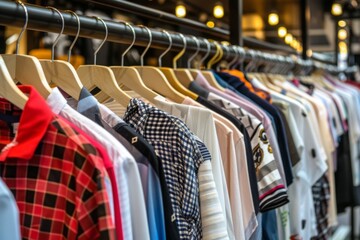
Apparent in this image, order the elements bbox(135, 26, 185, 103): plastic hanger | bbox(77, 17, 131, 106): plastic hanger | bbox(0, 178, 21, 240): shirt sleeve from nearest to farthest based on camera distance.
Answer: bbox(0, 178, 21, 240): shirt sleeve < bbox(77, 17, 131, 106): plastic hanger < bbox(135, 26, 185, 103): plastic hanger

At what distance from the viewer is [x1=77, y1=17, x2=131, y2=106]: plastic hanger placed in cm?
133

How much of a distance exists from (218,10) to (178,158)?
2289 millimetres

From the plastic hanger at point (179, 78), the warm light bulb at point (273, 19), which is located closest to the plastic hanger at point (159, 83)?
the plastic hanger at point (179, 78)

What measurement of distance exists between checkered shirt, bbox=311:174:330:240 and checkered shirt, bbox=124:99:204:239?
1.20 metres

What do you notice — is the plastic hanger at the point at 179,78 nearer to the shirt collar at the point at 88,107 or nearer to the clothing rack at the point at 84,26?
the clothing rack at the point at 84,26

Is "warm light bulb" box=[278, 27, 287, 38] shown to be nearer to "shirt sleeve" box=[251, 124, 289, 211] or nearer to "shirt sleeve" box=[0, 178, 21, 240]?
"shirt sleeve" box=[251, 124, 289, 211]

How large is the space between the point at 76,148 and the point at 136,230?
0.68 feet

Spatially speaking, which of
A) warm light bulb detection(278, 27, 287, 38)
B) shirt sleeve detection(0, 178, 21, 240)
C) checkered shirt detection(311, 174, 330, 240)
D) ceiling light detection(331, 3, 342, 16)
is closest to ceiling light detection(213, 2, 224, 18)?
checkered shirt detection(311, 174, 330, 240)

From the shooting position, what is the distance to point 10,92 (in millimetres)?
1033

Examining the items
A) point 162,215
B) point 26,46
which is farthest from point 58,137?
point 26,46

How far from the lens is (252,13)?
19.6ft

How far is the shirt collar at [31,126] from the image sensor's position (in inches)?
38.6

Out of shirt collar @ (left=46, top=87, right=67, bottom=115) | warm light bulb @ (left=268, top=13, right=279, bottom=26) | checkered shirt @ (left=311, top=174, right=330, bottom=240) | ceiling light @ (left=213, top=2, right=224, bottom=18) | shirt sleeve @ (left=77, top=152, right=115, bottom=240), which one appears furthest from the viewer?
warm light bulb @ (left=268, top=13, right=279, bottom=26)

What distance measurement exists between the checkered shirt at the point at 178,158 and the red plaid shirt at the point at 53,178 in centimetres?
26
